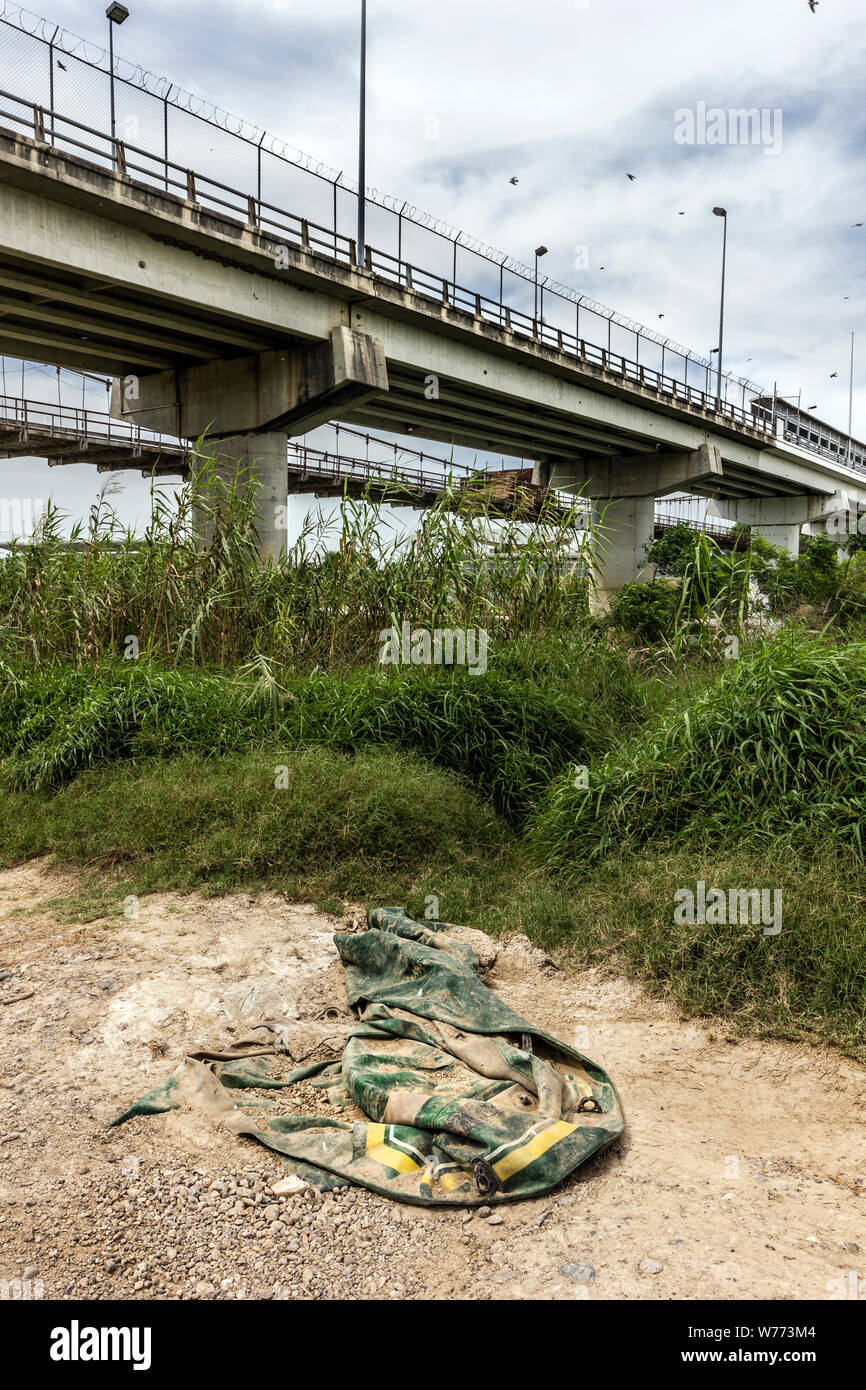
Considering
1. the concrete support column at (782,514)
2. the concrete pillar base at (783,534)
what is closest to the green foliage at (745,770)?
the concrete support column at (782,514)

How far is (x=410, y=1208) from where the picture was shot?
288 centimetres

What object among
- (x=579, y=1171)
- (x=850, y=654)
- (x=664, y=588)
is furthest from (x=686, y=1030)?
(x=664, y=588)

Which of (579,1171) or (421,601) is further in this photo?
(421,601)

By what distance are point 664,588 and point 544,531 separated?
21.8 ft

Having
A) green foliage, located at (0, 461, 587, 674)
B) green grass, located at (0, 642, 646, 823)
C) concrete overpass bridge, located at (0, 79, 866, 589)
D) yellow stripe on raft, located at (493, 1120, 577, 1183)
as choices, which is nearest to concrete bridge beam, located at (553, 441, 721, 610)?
concrete overpass bridge, located at (0, 79, 866, 589)

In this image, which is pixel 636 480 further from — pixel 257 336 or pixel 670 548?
pixel 257 336

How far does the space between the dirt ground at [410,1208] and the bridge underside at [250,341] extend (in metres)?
6.78

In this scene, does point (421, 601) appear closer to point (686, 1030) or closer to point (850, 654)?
point (850, 654)

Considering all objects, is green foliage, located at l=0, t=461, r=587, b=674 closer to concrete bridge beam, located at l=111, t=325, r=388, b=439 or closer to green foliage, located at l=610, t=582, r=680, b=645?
green foliage, located at l=610, t=582, r=680, b=645

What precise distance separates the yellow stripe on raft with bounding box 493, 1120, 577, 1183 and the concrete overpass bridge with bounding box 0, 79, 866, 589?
715 cm

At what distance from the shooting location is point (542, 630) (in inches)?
351

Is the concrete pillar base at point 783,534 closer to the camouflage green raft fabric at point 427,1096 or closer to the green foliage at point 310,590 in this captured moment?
the green foliage at point 310,590

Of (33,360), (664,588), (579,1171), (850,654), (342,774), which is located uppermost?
(33,360)

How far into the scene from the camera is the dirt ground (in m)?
2.53
